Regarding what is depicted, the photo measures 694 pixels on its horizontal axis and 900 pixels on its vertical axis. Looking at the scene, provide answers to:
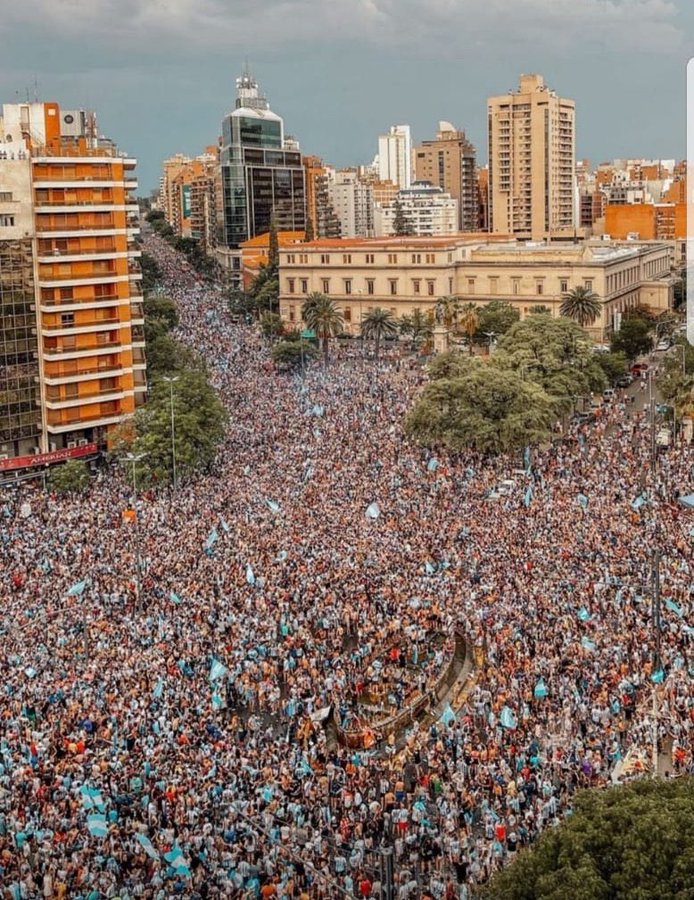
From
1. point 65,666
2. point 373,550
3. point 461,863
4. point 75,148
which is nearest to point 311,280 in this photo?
point 75,148

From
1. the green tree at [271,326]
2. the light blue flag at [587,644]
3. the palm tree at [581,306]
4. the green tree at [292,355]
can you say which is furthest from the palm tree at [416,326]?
the light blue flag at [587,644]

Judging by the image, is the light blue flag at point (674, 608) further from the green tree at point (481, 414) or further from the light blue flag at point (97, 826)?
the green tree at point (481, 414)

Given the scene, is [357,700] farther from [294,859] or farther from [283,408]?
[283,408]

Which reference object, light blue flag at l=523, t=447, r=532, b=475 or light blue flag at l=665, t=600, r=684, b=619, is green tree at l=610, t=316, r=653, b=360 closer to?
light blue flag at l=523, t=447, r=532, b=475

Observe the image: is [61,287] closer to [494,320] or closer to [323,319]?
[323,319]

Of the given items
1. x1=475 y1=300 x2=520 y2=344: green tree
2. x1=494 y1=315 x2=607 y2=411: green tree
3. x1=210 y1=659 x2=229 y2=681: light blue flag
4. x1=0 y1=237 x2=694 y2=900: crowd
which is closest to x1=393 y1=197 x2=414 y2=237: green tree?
x1=475 y1=300 x2=520 y2=344: green tree

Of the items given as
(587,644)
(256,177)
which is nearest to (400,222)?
(256,177)
